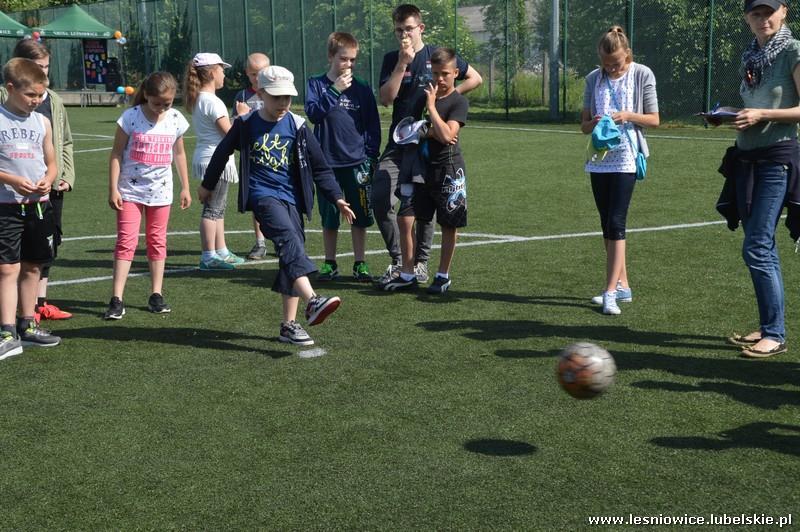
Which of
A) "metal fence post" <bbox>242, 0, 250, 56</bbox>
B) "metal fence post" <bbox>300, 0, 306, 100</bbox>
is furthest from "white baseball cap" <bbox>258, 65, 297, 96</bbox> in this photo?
"metal fence post" <bbox>242, 0, 250, 56</bbox>

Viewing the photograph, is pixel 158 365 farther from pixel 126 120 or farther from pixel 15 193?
pixel 126 120

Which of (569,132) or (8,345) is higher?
(569,132)

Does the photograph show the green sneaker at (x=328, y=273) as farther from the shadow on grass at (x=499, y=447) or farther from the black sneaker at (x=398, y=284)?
the shadow on grass at (x=499, y=447)

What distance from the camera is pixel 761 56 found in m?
6.13

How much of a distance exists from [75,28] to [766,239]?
38278 millimetres

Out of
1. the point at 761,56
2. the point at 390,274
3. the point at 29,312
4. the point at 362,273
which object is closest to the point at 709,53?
the point at 362,273

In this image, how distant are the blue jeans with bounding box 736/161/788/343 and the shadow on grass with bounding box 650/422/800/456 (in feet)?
4.60

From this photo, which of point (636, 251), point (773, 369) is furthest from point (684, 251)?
point (773, 369)

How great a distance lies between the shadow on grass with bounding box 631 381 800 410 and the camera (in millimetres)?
5406

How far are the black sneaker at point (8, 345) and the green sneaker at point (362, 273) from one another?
10.3 feet

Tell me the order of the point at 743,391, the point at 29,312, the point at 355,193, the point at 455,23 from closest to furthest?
the point at 743,391
the point at 29,312
the point at 355,193
the point at 455,23

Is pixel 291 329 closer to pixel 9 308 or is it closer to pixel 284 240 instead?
pixel 284 240

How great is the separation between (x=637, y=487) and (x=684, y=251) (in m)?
5.66

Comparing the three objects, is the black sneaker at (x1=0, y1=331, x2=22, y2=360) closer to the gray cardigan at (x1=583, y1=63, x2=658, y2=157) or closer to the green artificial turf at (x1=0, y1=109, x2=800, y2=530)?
the green artificial turf at (x1=0, y1=109, x2=800, y2=530)
